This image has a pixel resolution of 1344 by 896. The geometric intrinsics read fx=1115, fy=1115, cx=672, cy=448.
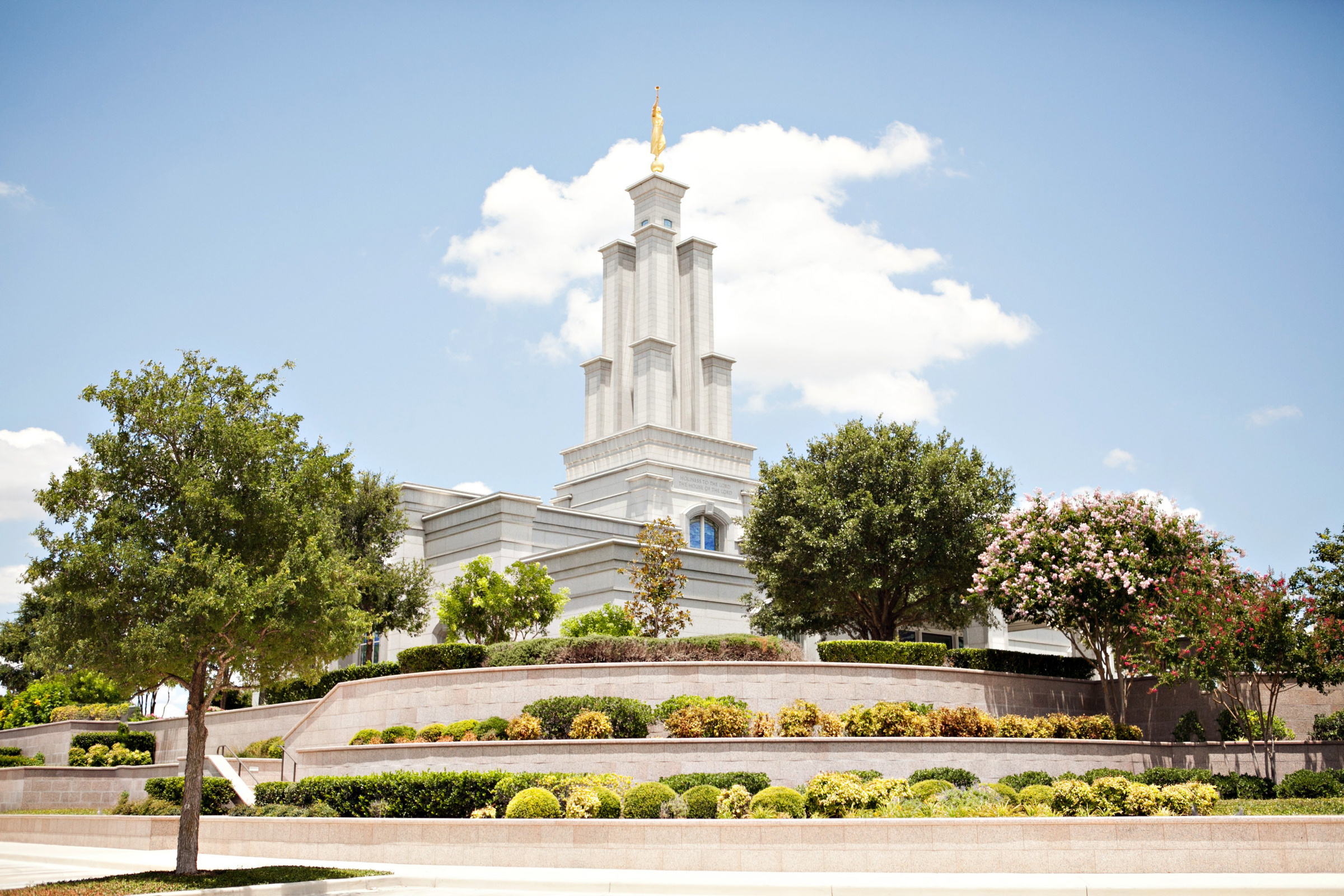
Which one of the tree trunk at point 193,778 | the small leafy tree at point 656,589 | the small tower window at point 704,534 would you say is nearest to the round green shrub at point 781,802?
the tree trunk at point 193,778

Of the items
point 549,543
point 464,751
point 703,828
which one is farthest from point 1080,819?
point 549,543

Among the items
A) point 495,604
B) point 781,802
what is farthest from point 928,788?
point 495,604

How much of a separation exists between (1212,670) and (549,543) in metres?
25.8

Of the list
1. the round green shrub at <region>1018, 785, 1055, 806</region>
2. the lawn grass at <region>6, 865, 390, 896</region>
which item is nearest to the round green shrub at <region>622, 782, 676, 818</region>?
the lawn grass at <region>6, 865, 390, 896</region>

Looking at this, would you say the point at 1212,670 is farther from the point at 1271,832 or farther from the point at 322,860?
the point at 322,860

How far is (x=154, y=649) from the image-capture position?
56.4 ft

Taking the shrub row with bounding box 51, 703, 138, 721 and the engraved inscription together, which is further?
the engraved inscription

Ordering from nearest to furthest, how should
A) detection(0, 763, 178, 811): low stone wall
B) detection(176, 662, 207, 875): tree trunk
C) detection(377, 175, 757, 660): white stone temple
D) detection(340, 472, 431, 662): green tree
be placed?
detection(176, 662, 207, 875): tree trunk < detection(0, 763, 178, 811): low stone wall < detection(340, 472, 431, 662): green tree < detection(377, 175, 757, 660): white stone temple

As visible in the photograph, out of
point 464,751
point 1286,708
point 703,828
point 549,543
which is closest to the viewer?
point 703,828

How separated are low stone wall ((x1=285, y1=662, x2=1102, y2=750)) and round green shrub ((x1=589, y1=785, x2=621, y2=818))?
5.24 metres

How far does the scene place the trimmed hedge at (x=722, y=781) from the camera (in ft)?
70.6

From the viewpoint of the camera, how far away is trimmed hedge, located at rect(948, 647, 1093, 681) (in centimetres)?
2845

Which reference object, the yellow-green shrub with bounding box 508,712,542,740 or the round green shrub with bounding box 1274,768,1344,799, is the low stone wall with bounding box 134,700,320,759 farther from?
the round green shrub with bounding box 1274,768,1344,799

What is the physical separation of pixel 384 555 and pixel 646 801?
22856mm
